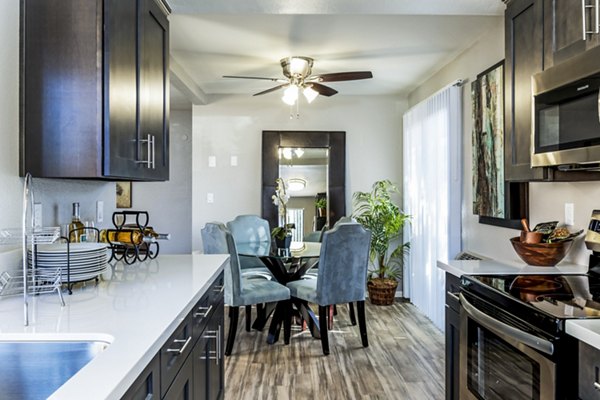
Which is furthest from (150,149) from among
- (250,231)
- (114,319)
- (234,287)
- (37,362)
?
(250,231)

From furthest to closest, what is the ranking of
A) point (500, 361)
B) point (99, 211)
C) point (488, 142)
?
1. point (488, 142)
2. point (99, 211)
3. point (500, 361)

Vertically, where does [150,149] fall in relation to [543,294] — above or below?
above

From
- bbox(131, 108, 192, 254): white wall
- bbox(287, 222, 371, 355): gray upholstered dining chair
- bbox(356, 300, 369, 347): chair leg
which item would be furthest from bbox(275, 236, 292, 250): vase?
bbox(131, 108, 192, 254): white wall

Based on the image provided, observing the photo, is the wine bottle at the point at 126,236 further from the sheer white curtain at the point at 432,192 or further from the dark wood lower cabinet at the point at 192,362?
the sheer white curtain at the point at 432,192

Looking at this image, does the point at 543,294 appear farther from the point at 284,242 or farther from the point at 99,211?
the point at 284,242

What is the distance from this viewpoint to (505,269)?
2.21 m

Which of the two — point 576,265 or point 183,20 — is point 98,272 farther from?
point 576,265

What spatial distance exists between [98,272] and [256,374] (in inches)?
70.8

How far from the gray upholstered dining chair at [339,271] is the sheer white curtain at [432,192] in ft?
2.76

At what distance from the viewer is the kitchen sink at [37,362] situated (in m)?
1.14

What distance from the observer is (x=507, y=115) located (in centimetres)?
239

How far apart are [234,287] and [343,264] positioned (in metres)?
0.87

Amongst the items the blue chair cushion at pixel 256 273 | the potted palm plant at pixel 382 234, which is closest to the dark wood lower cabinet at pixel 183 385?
the blue chair cushion at pixel 256 273

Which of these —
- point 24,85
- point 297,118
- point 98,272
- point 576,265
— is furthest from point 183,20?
point 576,265
